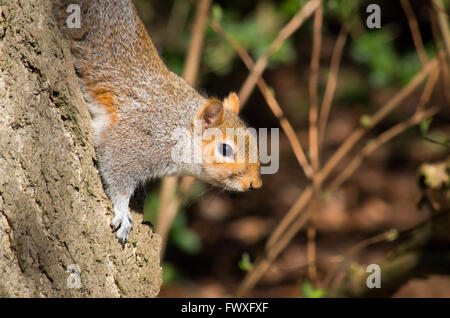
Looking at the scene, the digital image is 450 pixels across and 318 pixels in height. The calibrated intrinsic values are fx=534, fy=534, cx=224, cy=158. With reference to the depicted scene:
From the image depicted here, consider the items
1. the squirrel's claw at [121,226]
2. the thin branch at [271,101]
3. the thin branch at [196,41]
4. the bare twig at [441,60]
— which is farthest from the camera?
the thin branch at [196,41]

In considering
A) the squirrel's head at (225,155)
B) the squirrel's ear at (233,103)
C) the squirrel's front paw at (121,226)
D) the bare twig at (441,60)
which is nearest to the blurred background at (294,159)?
the bare twig at (441,60)

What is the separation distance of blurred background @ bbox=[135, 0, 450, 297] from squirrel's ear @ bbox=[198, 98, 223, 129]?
48.0 inches

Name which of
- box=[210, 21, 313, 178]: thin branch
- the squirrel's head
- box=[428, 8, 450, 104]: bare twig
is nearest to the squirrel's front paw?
the squirrel's head

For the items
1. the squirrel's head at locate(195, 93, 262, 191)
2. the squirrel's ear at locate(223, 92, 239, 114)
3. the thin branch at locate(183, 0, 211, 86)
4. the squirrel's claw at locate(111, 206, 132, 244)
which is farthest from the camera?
the thin branch at locate(183, 0, 211, 86)

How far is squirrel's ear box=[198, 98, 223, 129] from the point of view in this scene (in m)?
2.25

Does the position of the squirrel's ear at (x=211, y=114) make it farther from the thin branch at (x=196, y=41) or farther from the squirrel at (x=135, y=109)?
the thin branch at (x=196, y=41)

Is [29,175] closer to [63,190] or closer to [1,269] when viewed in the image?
[63,190]

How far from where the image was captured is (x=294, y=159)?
5.49 meters

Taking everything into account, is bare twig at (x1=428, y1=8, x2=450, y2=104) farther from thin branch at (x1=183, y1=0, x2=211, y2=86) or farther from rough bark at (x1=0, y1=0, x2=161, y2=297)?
rough bark at (x1=0, y1=0, x2=161, y2=297)

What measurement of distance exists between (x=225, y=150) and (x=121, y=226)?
2.09ft

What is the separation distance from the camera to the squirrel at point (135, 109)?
7.10 ft

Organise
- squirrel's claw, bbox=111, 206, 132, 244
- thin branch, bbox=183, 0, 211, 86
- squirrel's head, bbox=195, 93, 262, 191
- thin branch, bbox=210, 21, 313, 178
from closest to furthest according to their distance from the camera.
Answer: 1. squirrel's claw, bbox=111, 206, 132, 244
2. squirrel's head, bbox=195, 93, 262, 191
3. thin branch, bbox=210, 21, 313, 178
4. thin branch, bbox=183, 0, 211, 86

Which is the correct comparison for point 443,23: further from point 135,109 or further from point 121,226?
point 121,226

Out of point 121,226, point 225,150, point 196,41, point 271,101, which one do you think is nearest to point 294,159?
point 196,41
